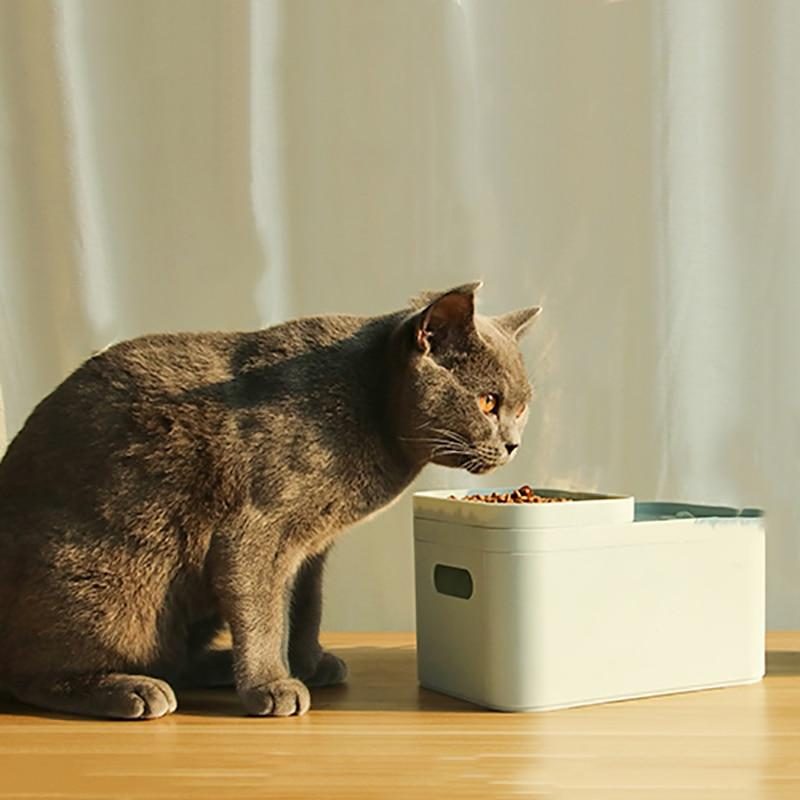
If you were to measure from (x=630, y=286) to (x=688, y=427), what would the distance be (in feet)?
0.66

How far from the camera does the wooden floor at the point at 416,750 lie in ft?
3.61

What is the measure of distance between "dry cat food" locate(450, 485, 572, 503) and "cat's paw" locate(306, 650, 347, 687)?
0.23m

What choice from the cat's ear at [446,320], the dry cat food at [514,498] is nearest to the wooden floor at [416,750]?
the dry cat food at [514,498]

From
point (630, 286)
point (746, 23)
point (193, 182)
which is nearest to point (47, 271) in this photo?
point (193, 182)

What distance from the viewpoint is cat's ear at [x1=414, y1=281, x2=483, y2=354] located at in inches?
52.9

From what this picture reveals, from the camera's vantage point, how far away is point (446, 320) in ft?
4.51

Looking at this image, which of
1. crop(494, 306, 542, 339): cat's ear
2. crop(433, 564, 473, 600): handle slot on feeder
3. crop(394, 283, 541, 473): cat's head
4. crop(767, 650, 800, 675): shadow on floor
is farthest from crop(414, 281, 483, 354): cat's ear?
crop(767, 650, 800, 675): shadow on floor

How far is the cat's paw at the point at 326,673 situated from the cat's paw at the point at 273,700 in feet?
0.52

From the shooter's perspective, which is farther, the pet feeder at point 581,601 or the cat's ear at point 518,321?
the cat's ear at point 518,321

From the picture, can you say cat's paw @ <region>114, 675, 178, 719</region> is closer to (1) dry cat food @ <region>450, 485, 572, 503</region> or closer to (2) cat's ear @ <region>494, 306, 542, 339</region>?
(1) dry cat food @ <region>450, 485, 572, 503</region>

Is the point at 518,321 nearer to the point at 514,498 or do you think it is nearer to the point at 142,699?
the point at 514,498

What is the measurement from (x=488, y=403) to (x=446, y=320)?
100mm

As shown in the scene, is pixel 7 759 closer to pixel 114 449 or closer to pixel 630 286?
pixel 114 449

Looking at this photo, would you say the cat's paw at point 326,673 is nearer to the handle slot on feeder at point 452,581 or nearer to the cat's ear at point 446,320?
the handle slot on feeder at point 452,581
